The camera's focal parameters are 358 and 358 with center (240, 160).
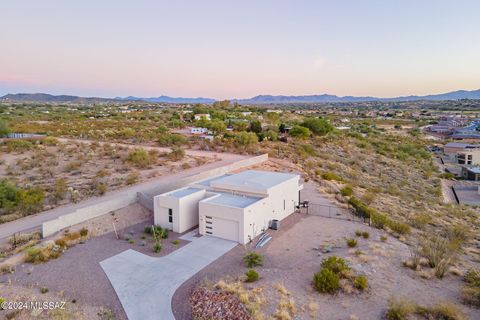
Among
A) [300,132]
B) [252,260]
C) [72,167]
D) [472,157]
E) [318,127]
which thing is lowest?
[472,157]

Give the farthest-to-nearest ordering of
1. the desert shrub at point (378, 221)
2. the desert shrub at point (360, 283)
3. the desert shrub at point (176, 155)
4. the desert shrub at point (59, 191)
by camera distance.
→ the desert shrub at point (176, 155), the desert shrub at point (59, 191), the desert shrub at point (378, 221), the desert shrub at point (360, 283)

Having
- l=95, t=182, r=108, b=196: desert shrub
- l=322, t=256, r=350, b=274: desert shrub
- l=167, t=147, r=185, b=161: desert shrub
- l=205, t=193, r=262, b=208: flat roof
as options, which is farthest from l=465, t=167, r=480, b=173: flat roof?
l=95, t=182, r=108, b=196: desert shrub

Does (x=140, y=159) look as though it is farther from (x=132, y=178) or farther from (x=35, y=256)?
(x=35, y=256)

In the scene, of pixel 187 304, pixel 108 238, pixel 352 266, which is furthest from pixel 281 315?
pixel 108 238

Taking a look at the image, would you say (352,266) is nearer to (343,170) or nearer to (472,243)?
(472,243)

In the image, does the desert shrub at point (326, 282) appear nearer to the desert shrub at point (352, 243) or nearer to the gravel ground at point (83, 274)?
the desert shrub at point (352, 243)

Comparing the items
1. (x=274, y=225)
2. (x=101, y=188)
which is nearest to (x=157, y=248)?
(x=274, y=225)

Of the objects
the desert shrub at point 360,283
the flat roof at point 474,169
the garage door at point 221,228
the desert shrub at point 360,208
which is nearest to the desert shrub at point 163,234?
the garage door at point 221,228
